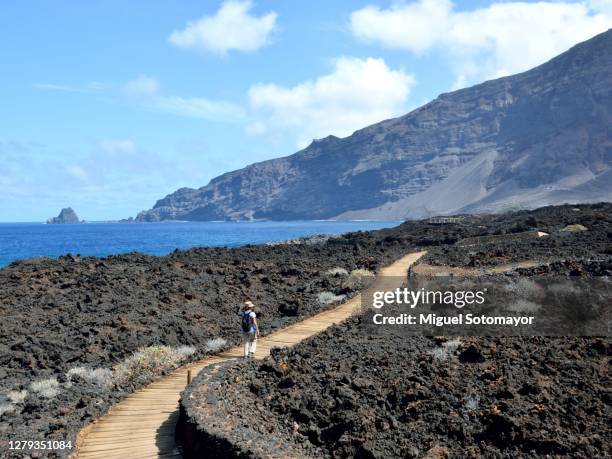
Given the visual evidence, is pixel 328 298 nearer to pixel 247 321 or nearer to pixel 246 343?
pixel 246 343

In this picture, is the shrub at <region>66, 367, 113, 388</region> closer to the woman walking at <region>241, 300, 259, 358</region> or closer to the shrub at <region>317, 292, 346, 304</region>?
the woman walking at <region>241, 300, 259, 358</region>

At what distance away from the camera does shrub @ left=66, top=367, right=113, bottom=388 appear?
14020 millimetres

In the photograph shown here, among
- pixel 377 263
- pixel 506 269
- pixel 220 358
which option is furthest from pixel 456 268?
pixel 220 358

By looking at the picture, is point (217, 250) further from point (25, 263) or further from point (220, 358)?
point (220, 358)

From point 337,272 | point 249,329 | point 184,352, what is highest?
point 249,329

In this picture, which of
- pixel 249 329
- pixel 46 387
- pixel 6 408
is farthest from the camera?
pixel 249 329

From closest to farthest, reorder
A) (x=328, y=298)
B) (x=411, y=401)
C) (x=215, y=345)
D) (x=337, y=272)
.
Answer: (x=411, y=401), (x=215, y=345), (x=328, y=298), (x=337, y=272)

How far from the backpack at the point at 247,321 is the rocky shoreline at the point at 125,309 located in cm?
189

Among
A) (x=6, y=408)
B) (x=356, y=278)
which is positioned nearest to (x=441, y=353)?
(x=6, y=408)

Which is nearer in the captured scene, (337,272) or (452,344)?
(452,344)

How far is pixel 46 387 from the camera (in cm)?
1380

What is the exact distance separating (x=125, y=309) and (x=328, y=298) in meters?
6.74

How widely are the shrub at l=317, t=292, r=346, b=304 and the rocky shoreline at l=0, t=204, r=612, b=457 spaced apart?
0.06 metres

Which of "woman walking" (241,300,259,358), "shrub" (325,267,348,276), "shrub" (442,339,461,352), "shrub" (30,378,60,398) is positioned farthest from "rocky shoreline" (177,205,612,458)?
"shrub" (325,267,348,276)
